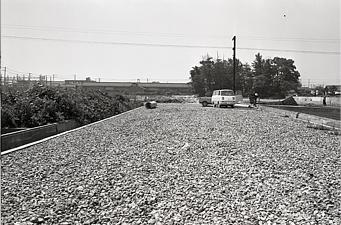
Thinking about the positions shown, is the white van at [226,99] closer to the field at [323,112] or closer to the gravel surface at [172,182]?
the field at [323,112]

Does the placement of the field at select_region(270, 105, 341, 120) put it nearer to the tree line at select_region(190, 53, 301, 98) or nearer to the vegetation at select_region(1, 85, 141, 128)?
the vegetation at select_region(1, 85, 141, 128)

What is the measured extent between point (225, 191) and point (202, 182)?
61cm

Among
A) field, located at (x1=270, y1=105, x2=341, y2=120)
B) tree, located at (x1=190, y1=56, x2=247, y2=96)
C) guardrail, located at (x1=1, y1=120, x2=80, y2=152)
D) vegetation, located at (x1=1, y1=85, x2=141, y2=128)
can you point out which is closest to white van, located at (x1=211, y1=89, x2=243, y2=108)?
field, located at (x1=270, y1=105, x2=341, y2=120)

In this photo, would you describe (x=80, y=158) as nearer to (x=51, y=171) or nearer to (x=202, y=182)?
(x=51, y=171)

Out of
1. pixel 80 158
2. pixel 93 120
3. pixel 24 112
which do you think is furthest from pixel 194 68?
pixel 80 158

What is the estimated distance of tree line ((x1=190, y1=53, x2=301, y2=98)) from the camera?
6588 cm

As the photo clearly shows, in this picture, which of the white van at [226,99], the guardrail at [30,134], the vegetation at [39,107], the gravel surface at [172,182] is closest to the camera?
the gravel surface at [172,182]

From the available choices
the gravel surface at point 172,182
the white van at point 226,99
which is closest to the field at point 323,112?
the white van at point 226,99

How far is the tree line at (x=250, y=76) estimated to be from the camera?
216ft

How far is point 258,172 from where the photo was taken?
732 cm

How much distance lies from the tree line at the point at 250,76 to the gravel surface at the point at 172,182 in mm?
53998

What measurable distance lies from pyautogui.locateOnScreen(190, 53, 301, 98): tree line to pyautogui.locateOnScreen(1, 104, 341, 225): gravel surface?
53998mm

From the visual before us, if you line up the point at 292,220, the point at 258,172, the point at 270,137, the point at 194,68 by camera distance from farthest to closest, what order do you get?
1. the point at 194,68
2. the point at 270,137
3. the point at 258,172
4. the point at 292,220

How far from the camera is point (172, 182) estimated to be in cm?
658
